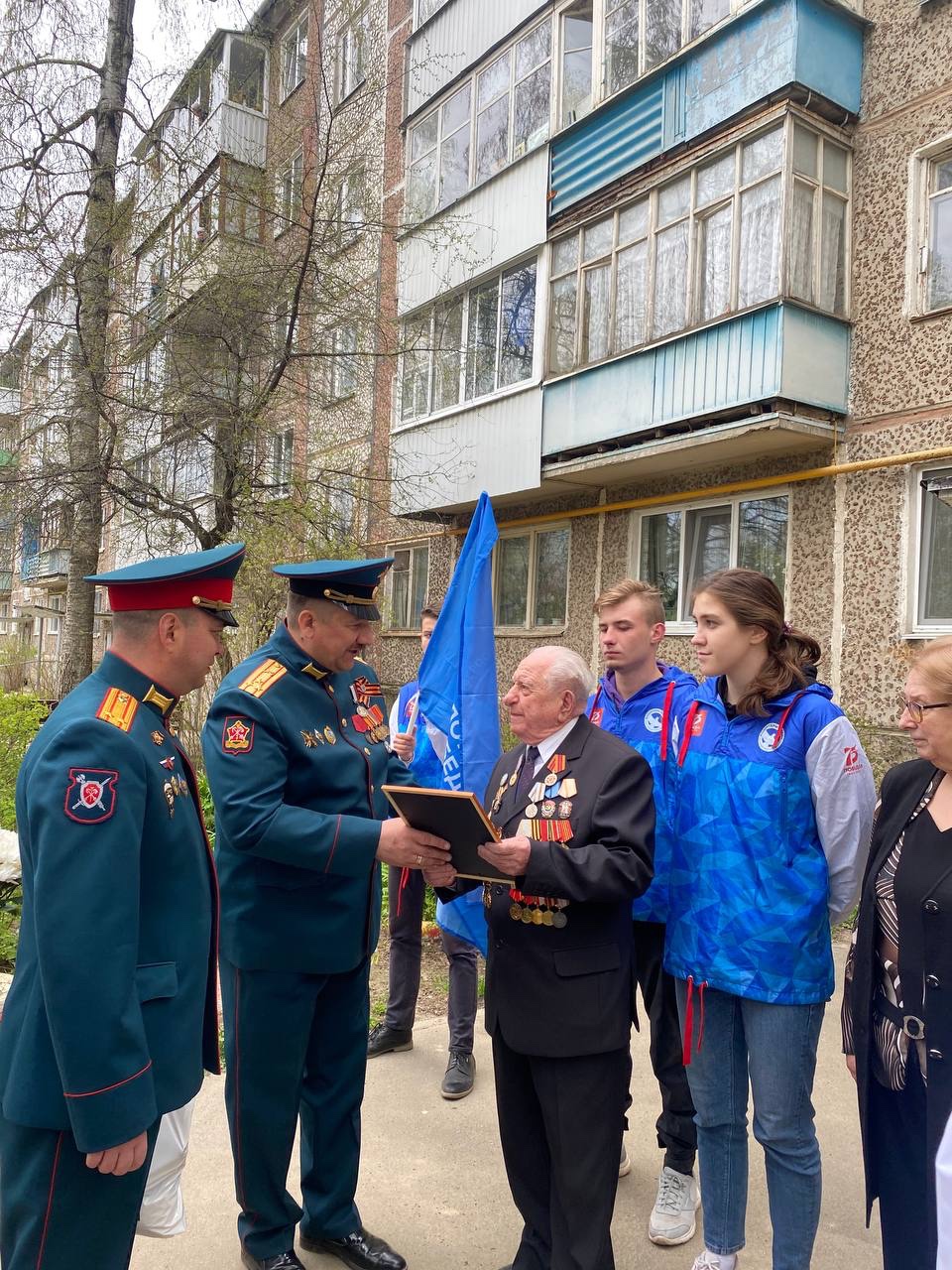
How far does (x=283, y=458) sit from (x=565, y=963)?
9.14 metres

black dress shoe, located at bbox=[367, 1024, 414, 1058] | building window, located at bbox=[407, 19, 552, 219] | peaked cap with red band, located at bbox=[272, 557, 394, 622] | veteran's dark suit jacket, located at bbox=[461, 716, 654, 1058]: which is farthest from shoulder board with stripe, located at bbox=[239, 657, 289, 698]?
building window, located at bbox=[407, 19, 552, 219]

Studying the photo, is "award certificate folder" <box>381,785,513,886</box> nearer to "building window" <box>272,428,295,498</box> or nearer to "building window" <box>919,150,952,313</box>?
"building window" <box>919,150,952,313</box>

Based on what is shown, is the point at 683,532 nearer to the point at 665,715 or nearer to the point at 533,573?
the point at 533,573

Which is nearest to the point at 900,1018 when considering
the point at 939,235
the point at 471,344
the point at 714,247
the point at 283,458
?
the point at 939,235

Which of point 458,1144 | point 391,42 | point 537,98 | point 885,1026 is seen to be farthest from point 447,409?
point 885,1026

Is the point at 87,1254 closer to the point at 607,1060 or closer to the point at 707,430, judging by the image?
the point at 607,1060

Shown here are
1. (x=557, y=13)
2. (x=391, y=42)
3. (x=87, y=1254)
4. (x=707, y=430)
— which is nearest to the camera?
(x=87, y=1254)

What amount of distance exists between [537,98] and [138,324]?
5573mm

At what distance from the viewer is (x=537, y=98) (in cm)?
1110

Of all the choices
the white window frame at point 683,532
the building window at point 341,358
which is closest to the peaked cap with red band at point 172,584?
the white window frame at point 683,532

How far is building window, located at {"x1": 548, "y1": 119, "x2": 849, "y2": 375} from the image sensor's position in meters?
8.21

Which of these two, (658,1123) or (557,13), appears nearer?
(658,1123)

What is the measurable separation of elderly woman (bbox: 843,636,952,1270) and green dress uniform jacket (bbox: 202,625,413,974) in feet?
4.28

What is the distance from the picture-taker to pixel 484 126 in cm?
1199
